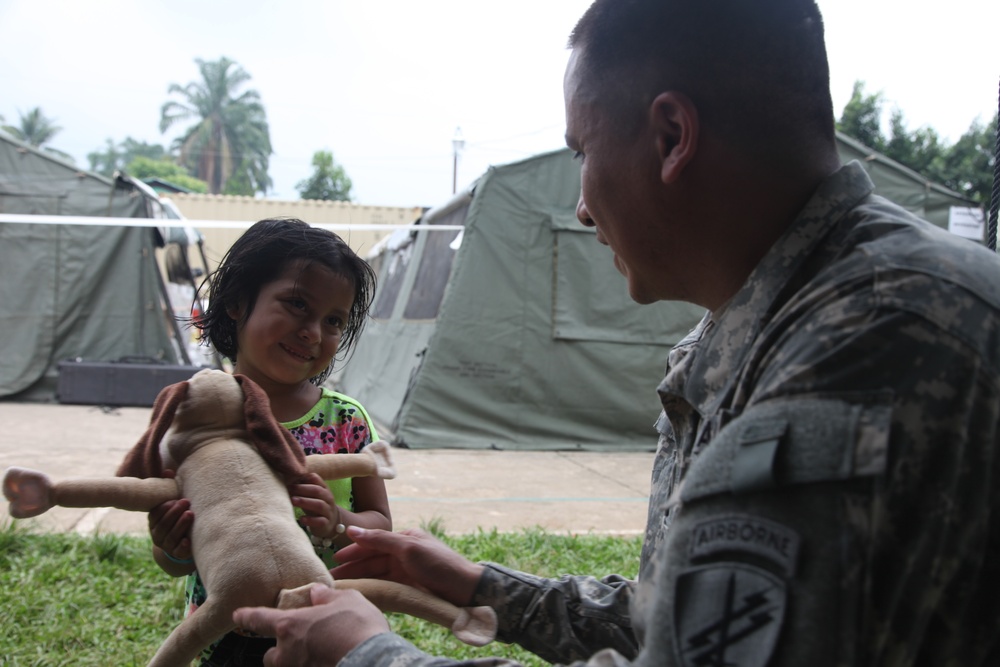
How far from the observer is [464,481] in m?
5.31

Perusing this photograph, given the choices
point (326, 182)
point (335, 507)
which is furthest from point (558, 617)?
point (326, 182)

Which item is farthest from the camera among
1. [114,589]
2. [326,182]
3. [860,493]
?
[326,182]

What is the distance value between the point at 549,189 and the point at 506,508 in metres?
3.26

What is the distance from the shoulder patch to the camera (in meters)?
0.78

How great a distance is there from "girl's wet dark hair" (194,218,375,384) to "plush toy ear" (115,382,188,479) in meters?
0.41

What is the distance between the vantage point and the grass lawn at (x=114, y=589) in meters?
2.66

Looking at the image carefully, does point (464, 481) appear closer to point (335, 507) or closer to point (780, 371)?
point (335, 507)

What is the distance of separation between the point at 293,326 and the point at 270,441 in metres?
0.37

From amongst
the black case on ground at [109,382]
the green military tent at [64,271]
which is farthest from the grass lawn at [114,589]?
the green military tent at [64,271]

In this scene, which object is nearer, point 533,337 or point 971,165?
point 533,337

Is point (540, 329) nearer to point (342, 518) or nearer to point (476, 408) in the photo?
point (476, 408)

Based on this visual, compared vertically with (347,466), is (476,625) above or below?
below

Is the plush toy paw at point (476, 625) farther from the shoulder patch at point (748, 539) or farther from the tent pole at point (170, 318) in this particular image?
the tent pole at point (170, 318)

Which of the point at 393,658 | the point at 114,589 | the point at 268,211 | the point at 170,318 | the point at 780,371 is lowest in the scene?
the point at 114,589
